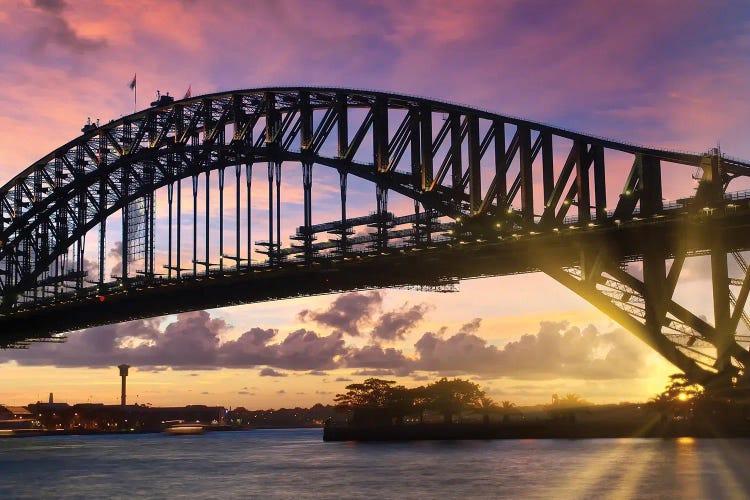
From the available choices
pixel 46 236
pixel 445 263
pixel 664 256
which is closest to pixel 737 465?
pixel 664 256

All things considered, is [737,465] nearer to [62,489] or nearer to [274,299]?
[62,489]

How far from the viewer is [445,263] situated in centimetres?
8681

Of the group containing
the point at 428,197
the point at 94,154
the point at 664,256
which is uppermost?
the point at 94,154

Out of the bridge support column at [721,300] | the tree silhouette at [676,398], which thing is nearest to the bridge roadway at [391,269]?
the bridge support column at [721,300]

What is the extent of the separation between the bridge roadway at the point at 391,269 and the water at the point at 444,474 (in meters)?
14.8

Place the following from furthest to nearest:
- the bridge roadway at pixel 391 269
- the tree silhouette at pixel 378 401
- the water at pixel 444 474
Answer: the tree silhouette at pixel 378 401
the bridge roadway at pixel 391 269
the water at pixel 444 474

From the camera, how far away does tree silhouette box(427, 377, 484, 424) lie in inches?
6496

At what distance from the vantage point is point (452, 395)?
16900cm

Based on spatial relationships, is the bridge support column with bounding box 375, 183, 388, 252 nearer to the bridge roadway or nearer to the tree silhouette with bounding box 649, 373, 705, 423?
the bridge roadway

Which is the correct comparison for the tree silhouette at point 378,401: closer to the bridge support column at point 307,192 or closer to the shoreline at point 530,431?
the shoreline at point 530,431

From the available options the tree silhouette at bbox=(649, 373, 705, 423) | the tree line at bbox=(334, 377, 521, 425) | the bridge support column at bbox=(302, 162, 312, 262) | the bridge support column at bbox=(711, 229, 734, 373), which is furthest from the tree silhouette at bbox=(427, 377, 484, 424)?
the bridge support column at bbox=(711, 229, 734, 373)

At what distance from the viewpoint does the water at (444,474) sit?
6059 centimetres

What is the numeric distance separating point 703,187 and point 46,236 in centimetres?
9017

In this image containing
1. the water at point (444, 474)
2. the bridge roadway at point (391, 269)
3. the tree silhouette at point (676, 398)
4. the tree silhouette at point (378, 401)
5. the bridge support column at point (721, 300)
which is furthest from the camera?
the tree silhouette at point (378, 401)
